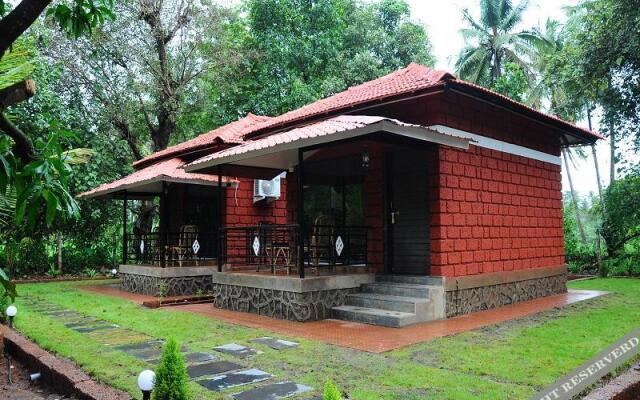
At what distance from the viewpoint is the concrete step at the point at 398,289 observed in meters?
7.66

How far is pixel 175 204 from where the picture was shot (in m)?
13.7

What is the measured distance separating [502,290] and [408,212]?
2.27 m

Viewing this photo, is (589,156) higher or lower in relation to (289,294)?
higher

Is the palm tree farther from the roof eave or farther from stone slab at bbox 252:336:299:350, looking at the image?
stone slab at bbox 252:336:299:350

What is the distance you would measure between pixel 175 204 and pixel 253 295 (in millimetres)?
6113

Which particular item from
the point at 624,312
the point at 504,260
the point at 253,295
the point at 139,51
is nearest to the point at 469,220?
the point at 504,260

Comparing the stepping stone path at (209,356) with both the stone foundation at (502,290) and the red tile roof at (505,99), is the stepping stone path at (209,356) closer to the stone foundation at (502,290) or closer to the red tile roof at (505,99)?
the stone foundation at (502,290)

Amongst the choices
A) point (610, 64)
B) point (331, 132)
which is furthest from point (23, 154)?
point (610, 64)

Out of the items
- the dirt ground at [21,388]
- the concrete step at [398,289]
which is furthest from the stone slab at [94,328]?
the concrete step at [398,289]

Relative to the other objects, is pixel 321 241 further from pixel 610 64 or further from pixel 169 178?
pixel 610 64

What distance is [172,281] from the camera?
1104cm

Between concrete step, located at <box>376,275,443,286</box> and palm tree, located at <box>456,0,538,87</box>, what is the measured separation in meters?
18.0

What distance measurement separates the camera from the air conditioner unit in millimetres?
12016

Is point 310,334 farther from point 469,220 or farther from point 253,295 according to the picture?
point 469,220
